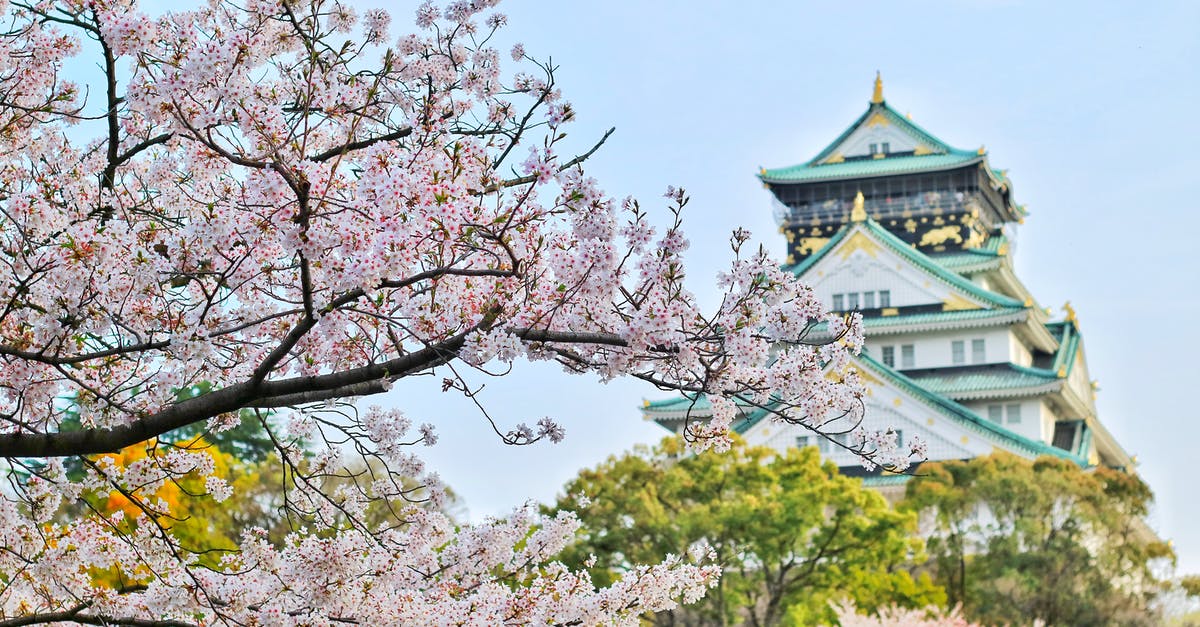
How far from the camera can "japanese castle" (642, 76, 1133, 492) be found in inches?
1618

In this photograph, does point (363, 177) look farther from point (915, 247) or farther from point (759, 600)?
point (915, 247)

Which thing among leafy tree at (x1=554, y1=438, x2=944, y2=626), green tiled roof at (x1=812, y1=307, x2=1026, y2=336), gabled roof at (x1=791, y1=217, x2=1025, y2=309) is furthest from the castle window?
leafy tree at (x1=554, y1=438, x2=944, y2=626)

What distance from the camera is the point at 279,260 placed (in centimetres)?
620

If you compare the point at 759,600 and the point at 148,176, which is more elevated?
the point at 759,600

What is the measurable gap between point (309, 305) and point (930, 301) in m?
41.4

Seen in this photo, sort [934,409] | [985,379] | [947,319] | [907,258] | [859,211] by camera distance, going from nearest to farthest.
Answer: [934,409] < [985,379] < [947,319] < [907,258] < [859,211]

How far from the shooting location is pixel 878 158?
49.7 meters

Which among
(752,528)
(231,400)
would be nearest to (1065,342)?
(752,528)

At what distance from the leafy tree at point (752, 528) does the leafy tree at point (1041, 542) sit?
244 cm

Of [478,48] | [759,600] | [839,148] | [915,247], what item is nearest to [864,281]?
[915,247]

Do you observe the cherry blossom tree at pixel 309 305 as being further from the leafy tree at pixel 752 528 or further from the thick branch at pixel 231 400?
Answer: the leafy tree at pixel 752 528

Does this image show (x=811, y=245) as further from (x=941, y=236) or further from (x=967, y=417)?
(x=967, y=417)

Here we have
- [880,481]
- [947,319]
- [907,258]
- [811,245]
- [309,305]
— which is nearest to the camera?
[309,305]

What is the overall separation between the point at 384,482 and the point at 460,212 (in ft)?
7.06
